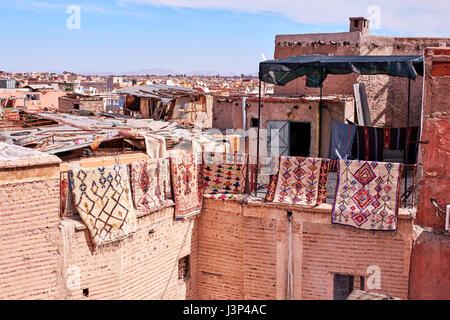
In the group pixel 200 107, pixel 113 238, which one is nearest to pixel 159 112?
pixel 200 107

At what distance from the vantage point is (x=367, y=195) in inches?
351

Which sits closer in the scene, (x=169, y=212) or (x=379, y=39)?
(x=169, y=212)

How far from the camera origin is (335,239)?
362 inches

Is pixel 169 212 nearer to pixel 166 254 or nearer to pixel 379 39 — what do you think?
pixel 166 254

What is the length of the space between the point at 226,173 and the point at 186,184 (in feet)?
2.66

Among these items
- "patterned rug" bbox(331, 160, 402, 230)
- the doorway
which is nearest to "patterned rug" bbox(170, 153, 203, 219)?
"patterned rug" bbox(331, 160, 402, 230)

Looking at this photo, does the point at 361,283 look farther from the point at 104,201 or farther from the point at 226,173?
the point at 104,201

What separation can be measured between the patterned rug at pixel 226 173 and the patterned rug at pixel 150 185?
2.94 ft

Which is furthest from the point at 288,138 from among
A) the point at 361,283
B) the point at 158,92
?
the point at 158,92

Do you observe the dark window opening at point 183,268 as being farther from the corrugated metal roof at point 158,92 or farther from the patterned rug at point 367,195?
the corrugated metal roof at point 158,92

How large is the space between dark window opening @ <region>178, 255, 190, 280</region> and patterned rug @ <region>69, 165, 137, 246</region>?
6.08ft

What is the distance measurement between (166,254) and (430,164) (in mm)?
4780

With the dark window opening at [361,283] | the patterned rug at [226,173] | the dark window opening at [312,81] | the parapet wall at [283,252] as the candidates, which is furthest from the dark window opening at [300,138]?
the dark window opening at [361,283]
